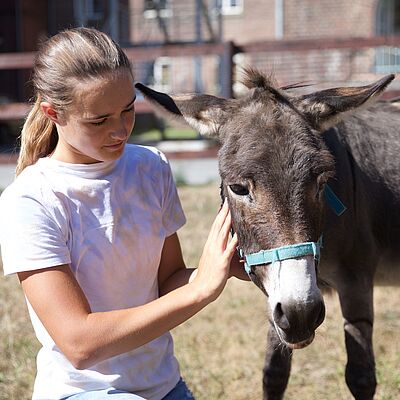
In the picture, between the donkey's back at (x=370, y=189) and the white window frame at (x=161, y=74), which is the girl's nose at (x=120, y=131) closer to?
the donkey's back at (x=370, y=189)

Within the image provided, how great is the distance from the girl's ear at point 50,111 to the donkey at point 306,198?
1.40 feet

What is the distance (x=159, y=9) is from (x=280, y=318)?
18825 millimetres

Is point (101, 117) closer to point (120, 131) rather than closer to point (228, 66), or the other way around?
point (120, 131)

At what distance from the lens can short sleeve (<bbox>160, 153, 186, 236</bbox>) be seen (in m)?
2.53

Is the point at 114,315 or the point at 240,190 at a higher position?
the point at 240,190

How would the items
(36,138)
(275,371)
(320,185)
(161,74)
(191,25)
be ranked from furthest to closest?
(191,25) < (161,74) < (275,371) < (36,138) < (320,185)

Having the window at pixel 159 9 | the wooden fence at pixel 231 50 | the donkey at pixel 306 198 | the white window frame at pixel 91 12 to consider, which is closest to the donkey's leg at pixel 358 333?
the donkey at pixel 306 198

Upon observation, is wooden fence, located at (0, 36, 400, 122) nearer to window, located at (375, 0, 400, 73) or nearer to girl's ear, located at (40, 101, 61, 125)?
girl's ear, located at (40, 101, 61, 125)

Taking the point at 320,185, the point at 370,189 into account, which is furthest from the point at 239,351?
the point at 320,185

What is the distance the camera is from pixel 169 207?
2.55 metres

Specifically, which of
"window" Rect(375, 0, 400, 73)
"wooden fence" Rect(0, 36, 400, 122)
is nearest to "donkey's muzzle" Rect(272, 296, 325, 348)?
"wooden fence" Rect(0, 36, 400, 122)

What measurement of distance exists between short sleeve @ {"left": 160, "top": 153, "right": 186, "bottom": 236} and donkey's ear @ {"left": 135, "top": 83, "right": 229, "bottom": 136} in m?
0.19

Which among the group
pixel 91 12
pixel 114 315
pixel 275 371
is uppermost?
pixel 91 12

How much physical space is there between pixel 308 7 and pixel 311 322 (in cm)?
1787
